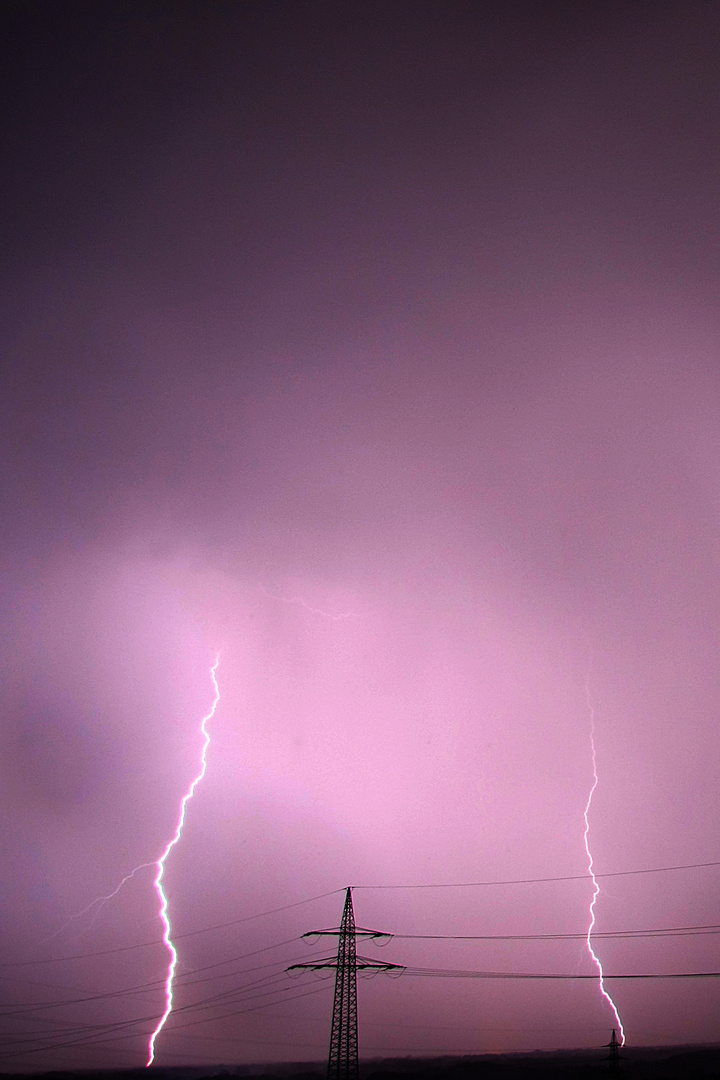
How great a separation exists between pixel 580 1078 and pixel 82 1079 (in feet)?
181

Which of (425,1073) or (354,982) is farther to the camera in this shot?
(425,1073)

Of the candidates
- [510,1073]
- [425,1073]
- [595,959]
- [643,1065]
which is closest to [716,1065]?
[643,1065]

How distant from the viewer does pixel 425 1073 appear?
314ft

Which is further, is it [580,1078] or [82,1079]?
[82,1079]

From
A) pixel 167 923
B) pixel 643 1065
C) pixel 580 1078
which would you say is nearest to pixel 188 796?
pixel 167 923

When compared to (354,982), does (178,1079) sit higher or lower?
lower

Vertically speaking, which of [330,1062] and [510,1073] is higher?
[330,1062]

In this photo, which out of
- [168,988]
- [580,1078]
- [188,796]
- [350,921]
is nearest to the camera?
[350,921]

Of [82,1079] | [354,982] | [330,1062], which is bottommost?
[82,1079]

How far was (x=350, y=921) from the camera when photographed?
23.4m

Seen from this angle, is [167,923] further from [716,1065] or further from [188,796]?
[716,1065]

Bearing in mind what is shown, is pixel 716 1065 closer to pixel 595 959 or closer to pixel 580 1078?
pixel 580 1078

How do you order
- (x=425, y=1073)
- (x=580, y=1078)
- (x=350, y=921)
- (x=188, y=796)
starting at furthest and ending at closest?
(x=425, y=1073) → (x=580, y=1078) → (x=188, y=796) → (x=350, y=921)

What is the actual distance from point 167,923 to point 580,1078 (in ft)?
226
